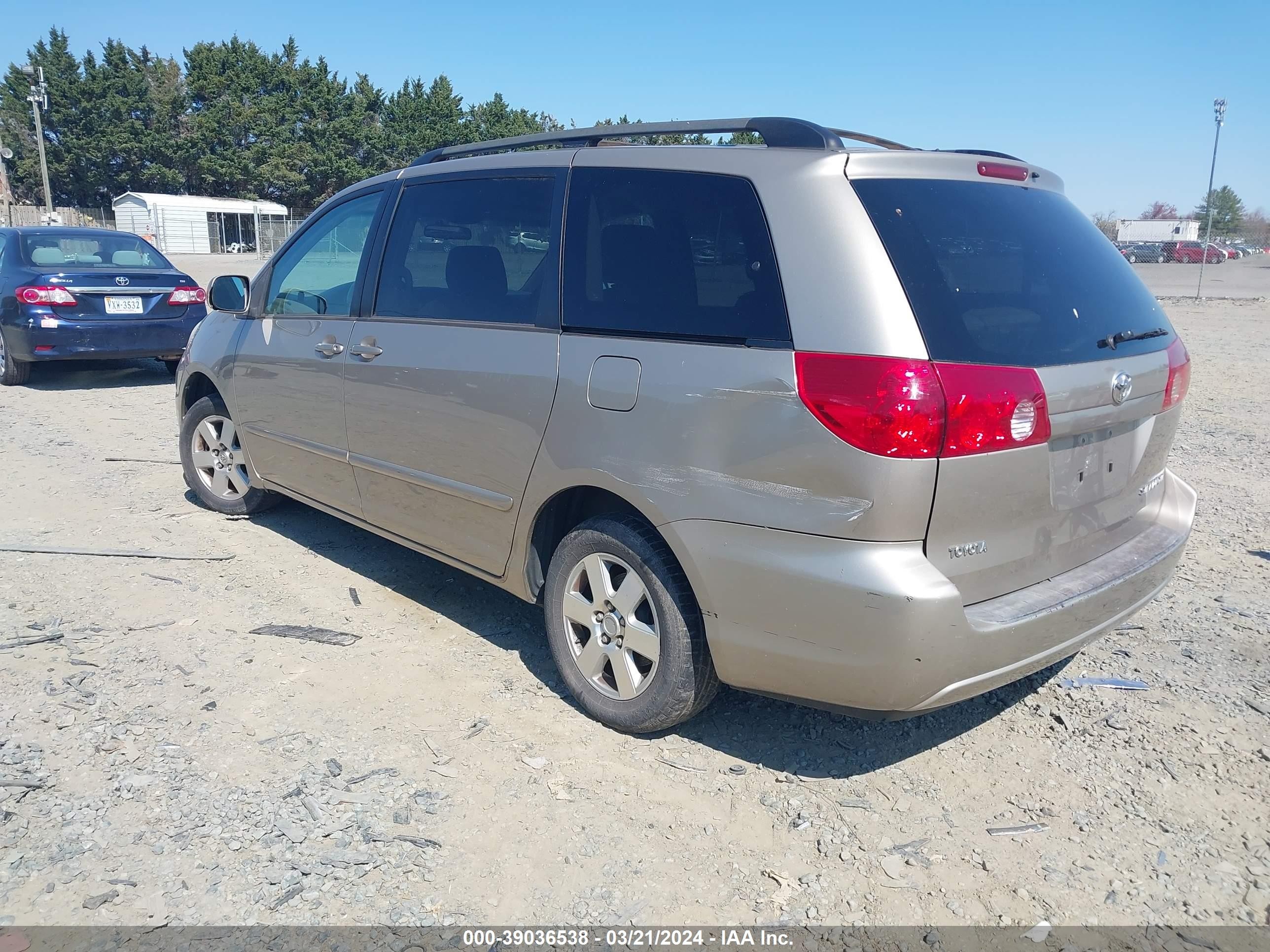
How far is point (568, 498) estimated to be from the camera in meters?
3.44

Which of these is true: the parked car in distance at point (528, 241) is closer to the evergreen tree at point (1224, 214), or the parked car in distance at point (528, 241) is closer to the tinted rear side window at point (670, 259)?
the tinted rear side window at point (670, 259)

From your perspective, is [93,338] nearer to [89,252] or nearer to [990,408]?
[89,252]

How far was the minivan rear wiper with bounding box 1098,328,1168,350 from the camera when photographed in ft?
9.64

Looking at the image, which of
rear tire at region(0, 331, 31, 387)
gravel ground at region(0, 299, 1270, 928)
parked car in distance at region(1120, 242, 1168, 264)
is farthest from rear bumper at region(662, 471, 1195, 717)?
parked car in distance at region(1120, 242, 1168, 264)

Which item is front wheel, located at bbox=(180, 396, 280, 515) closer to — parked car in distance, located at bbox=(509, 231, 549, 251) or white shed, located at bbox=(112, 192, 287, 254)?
parked car in distance, located at bbox=(509, 231, 549, 251)

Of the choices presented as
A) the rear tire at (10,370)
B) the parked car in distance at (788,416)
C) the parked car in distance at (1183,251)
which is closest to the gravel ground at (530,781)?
the parked car in distance at (788,416)

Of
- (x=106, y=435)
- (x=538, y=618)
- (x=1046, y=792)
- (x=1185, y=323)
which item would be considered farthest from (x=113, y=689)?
(x=1185, y=323)

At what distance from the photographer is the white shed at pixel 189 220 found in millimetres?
52281

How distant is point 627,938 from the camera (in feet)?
7.90

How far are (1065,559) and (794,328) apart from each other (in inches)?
44.4

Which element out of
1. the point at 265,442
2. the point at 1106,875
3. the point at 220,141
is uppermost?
the point at 220,141

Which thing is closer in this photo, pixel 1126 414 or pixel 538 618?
pixel 1126 414

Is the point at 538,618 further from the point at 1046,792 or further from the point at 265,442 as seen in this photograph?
the point at 1046,792

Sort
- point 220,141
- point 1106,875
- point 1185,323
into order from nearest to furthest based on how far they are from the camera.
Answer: point 1106,875 < point 1185,323 < point 220,141
